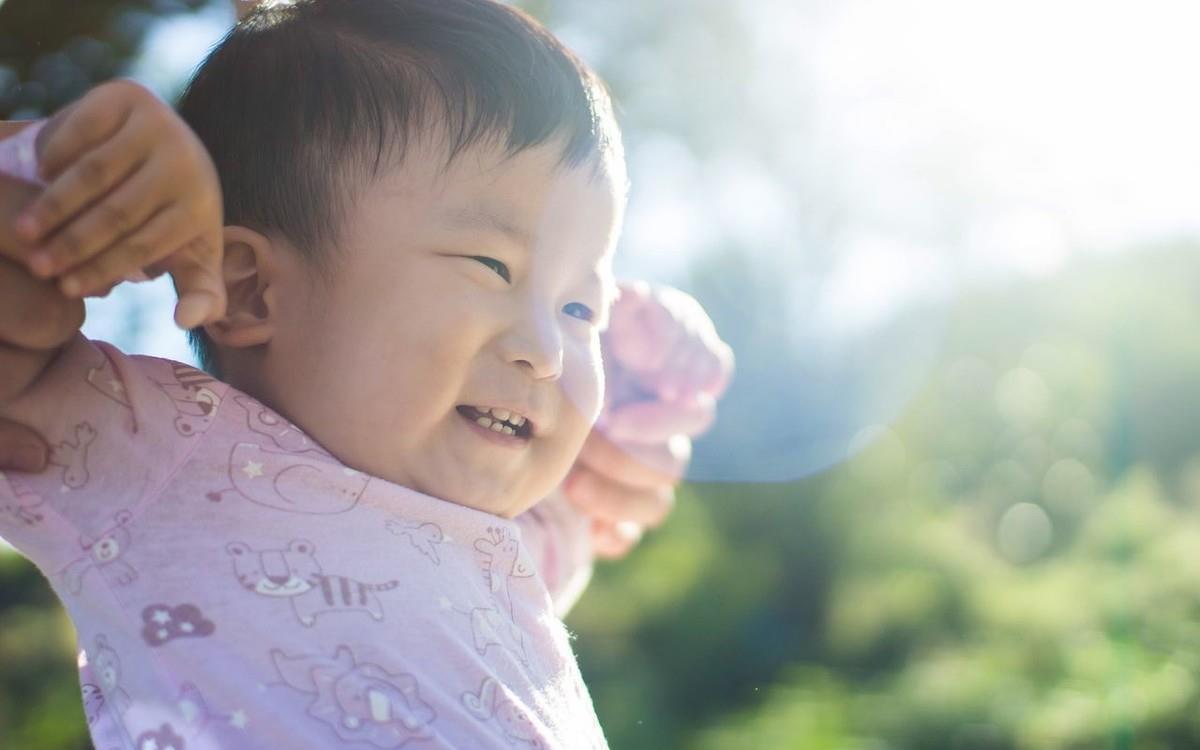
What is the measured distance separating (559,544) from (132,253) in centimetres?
75

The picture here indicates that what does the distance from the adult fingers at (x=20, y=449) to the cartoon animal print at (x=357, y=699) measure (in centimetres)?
20

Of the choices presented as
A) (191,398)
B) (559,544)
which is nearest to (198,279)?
(191,398)

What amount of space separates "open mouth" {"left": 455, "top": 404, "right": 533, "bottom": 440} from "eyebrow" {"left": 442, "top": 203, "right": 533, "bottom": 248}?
0.13 m

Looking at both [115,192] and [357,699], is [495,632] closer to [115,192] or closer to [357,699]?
[357,699]

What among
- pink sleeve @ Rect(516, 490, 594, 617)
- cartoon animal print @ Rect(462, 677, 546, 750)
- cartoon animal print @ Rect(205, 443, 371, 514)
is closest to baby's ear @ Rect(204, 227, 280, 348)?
cartoon animal print @ Rect(205, 443, 371, 514)

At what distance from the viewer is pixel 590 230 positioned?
3.36 feet

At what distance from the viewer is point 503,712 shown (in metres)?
0.87

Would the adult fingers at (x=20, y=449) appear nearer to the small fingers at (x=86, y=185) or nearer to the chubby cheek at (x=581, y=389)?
the small fingers at (x=86, y=185)

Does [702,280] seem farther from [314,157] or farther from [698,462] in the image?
[314,157]

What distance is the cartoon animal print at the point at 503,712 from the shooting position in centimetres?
86

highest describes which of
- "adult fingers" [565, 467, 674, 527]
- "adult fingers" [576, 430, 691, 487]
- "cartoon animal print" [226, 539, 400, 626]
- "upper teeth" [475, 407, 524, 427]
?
"upper teeth" [475, 407, 524, 427]

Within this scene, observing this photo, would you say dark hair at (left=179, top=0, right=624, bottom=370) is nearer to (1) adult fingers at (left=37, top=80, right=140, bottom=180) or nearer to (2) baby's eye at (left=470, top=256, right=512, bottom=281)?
(2) baby's eye at (left=470, top=256, right=512, bottom=281)

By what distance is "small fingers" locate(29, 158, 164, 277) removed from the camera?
0.67 meters

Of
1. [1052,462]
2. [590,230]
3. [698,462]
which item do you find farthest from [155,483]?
[1052,462]
